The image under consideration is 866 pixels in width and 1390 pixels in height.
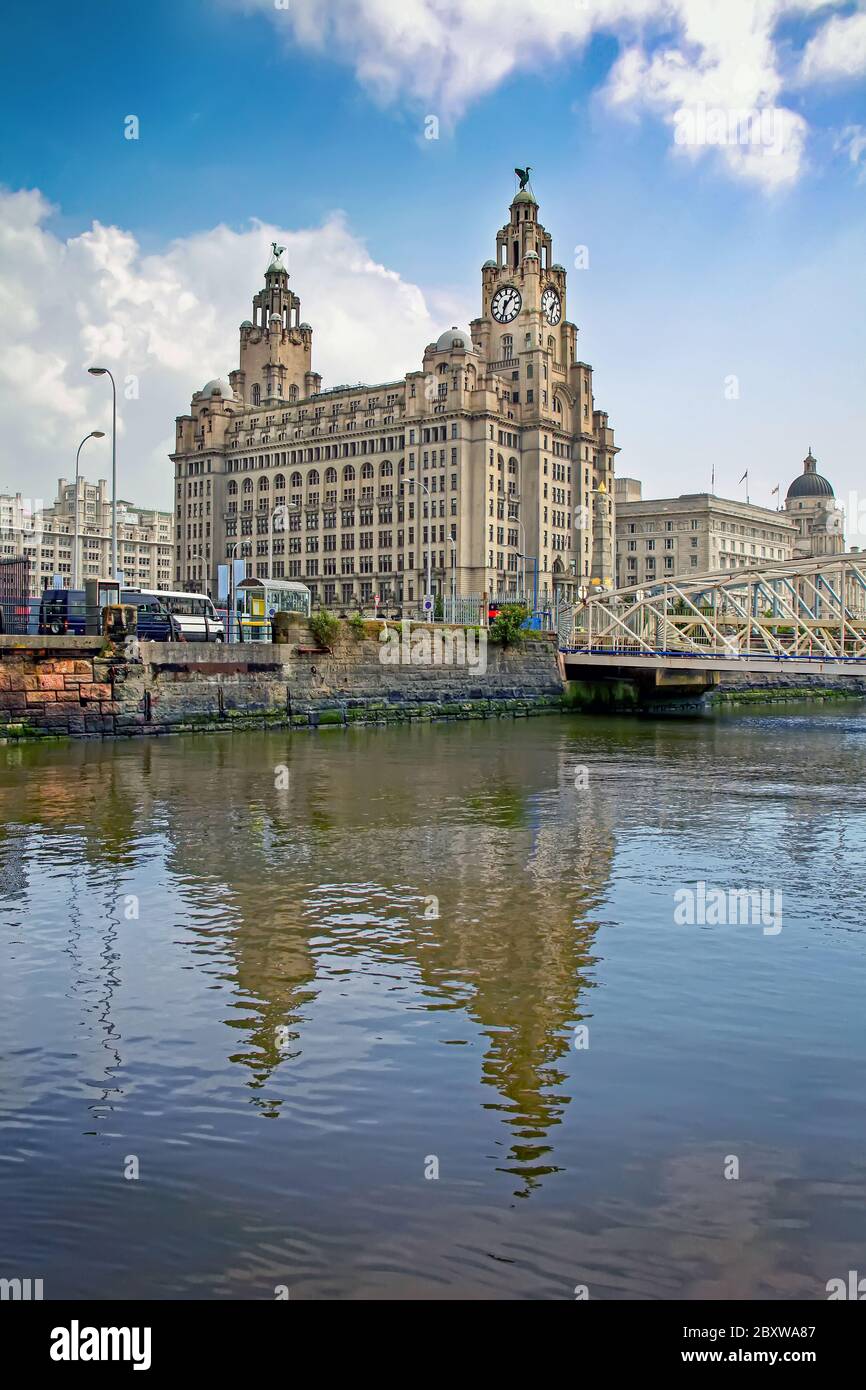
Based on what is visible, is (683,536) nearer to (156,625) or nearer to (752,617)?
(752,617)

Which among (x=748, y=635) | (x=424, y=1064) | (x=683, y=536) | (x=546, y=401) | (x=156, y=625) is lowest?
(x=424, y=1064)

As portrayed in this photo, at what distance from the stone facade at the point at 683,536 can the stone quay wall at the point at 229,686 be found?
105 m

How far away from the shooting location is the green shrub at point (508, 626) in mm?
58656

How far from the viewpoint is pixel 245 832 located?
20141 mm

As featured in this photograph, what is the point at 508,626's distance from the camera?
5888cm

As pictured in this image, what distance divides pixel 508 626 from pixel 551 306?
8969 centimetres

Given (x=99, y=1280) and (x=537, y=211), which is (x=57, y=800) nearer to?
(x=99, y=1280)

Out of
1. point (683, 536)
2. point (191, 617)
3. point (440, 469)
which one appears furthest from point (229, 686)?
point (683, 536)

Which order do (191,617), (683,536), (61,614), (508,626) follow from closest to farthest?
(61,614)
(191,617)
(508,626)
(683,536)
